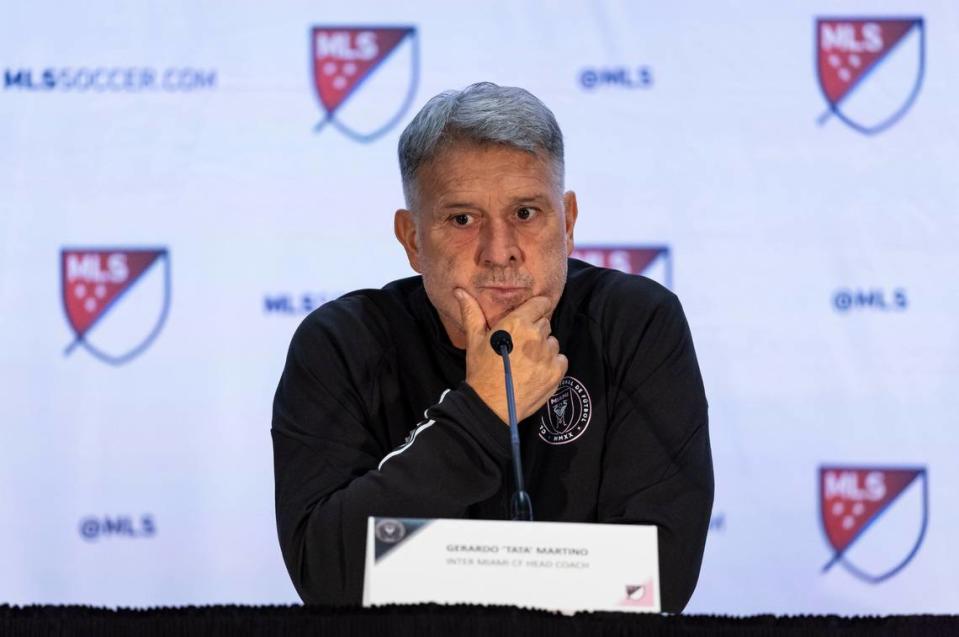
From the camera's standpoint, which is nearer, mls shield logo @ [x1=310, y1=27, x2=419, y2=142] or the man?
the man

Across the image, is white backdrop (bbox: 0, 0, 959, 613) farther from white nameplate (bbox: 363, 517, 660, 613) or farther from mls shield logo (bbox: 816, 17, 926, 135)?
white nameplate (bbox: 363, 517, 660, 613)

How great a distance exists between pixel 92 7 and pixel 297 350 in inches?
69.3

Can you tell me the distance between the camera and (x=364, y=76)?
338cm

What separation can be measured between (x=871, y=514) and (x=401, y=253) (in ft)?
4.91

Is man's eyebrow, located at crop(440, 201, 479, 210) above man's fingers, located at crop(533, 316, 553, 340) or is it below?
above

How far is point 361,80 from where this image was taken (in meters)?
3.38

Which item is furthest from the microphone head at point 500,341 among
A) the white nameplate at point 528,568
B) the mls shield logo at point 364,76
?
the mls shield logo at point 364,76

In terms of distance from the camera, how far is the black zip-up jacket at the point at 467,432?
1.78m

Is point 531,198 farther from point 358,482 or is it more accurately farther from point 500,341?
point 358,482

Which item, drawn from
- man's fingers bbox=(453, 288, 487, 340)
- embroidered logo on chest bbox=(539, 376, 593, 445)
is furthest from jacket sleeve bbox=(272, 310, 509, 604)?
embroidered logo on chest bbox=(539, 376, 593, 445)

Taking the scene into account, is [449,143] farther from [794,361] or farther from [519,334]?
[794,361]

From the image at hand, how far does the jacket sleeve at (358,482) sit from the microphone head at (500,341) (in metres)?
0.08

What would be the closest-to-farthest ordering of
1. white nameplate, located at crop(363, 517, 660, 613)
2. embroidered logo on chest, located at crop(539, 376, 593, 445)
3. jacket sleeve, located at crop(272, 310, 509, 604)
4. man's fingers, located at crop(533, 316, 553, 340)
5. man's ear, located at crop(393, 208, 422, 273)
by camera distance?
1. white nameplate, located at crop(363, 517, 660, 613)
2. jacket sleeve, located at crop(272, 310, 509, 604)
3. man's fingers, located at crop(533, 316, 553, 340)
4. embroidered logo on chest, located at crop(539, 376, 593, 445)
5. man's ear, located at crop(393, 208, 422, 273)

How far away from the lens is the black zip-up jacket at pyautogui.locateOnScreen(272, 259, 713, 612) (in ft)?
5.85
